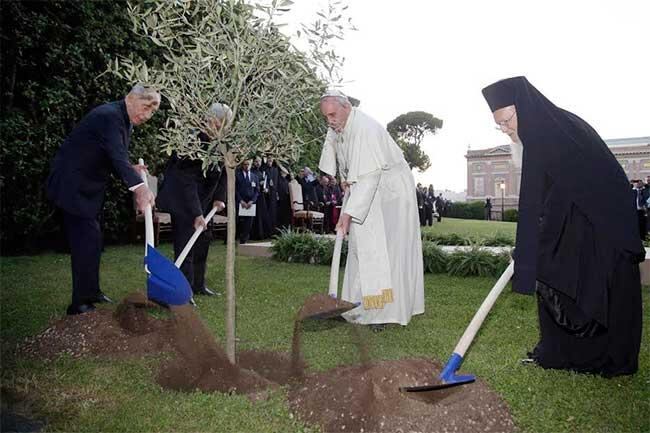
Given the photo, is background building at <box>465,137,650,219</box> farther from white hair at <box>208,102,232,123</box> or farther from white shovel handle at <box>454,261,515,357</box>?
white hair at <box>208,102,232,123</box>

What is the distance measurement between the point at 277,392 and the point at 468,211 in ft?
148

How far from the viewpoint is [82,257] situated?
4.90 metres

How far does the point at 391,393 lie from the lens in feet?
9.71

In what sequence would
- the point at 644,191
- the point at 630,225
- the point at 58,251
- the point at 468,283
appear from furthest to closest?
1. the point at 644,191
2. the point at 58,251
3. the point at 468,283
4. the point at 630,225

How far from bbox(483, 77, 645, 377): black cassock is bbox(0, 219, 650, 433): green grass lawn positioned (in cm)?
47

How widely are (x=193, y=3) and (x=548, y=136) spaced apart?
2395mm

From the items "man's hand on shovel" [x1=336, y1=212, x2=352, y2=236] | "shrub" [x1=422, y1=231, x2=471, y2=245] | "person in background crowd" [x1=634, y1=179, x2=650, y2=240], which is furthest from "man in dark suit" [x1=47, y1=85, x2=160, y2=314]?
"person in background crowd" [x1=634, y1=179, x2=650, y2=240]

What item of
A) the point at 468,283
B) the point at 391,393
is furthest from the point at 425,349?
the point at 468,283

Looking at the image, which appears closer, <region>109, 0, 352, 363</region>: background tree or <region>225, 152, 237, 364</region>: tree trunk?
<region>109, 0, 352, 363</region>: background tree

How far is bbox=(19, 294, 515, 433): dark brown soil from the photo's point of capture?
283cm

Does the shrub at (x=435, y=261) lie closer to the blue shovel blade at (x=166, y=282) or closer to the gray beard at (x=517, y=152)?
the gray beard at (x=517, y=152)

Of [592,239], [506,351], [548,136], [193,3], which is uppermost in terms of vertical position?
[193,3]

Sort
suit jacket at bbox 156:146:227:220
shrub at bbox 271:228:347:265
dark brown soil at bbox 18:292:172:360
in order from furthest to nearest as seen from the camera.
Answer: shrub at bbox 271:228:347:265 < suit jacket at bbox 156:146:227:220 < dark brown soil at bbox 18:292:172:360

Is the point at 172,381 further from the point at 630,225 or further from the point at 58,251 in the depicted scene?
the point at 58,251
